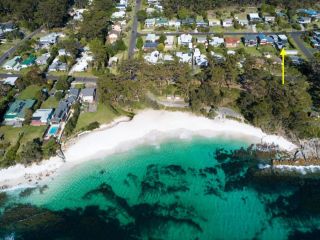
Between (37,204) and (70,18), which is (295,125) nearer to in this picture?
(37,204)

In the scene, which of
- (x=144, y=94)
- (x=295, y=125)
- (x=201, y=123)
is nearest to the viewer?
(x=295, y=125)

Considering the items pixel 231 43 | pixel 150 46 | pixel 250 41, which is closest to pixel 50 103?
pixel 150 46

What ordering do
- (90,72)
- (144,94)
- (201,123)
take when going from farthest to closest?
1. (90,72)
2. (144,94)
3. (201,123)

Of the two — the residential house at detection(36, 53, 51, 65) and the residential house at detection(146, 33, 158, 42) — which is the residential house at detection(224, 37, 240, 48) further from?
the residential house at detection(36, 53, 51, 65)

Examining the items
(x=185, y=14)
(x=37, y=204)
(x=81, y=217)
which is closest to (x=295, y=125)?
(x=81, y=217)

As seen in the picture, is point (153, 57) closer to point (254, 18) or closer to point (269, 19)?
point (254, 18)

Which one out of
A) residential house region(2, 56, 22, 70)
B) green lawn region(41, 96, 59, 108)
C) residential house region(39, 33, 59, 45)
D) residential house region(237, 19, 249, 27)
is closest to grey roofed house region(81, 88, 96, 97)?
green lawn region(41, 96, 59, 108)
